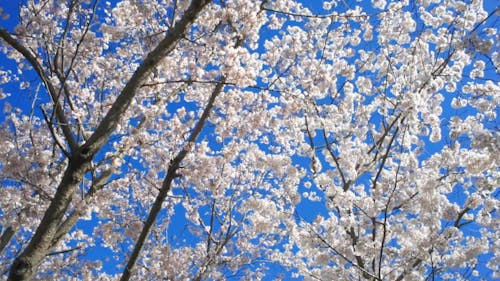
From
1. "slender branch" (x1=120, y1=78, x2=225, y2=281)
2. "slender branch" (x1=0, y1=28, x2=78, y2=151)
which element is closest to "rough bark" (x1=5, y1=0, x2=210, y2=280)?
"slender branch" (x1=0, y1=28, x2=78, y2=151)

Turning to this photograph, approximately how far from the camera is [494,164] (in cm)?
481

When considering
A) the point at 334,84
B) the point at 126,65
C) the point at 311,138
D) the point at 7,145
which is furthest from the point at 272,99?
the point at 7,145

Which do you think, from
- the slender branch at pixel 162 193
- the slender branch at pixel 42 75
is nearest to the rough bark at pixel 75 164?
the slender branch at pixel 42 75

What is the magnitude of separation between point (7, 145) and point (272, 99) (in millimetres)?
4008

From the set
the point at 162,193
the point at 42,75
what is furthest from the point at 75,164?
the point at 162,193

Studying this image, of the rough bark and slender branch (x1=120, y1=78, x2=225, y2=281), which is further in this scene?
slender branch (x1=120, y1=78, x2=225, y2=281)

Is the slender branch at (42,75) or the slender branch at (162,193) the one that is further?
the slender branch at (162,193)

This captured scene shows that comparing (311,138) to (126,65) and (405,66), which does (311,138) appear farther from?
(126,65)

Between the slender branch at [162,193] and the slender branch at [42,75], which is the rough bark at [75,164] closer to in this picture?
the slender branch at [42,75]

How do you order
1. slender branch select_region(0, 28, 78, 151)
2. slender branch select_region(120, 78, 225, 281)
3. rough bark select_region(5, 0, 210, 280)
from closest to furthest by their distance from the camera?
rough bark select_region(5, 0, 210, 280) → slender branch select_region(0, 28, 78, 151) → slender branch select_region(120, 78, 225, 281)

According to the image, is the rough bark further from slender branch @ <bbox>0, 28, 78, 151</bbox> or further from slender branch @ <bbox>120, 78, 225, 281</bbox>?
slender branch @ <bbox>120, 78, 225, 281</bbox>

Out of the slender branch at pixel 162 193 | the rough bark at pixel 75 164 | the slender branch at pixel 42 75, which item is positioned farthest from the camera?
the slender branch at pixel 162 193

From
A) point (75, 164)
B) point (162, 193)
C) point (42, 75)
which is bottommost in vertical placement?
point (75, 164)

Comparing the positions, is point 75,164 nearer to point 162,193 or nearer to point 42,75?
point 42,75
